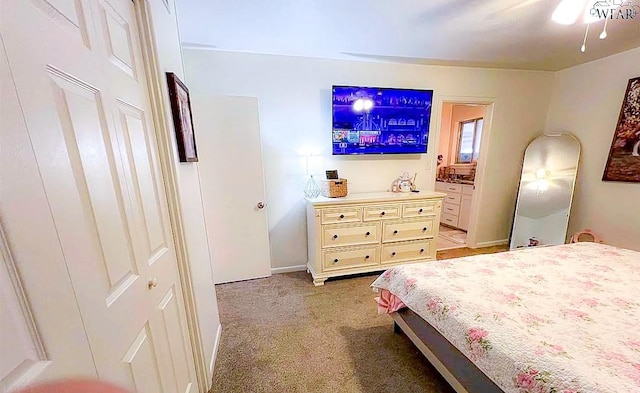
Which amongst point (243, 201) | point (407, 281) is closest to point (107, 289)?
point (407, 281)

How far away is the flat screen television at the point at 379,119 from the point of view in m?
2.59

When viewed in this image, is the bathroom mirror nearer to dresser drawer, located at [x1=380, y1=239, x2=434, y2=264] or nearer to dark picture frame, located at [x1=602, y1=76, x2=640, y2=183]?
dark picture frame, located at [x1=602, y1=76, x2=640, y2=183]

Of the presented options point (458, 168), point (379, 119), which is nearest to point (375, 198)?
point (379, 119)

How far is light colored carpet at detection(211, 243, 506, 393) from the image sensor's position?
1.45 metres

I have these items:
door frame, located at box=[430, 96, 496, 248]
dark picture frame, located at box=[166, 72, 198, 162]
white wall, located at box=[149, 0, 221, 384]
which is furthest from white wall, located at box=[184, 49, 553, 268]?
dark picture frame, located at box=[166, 72, 198, 162]

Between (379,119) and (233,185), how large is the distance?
178cm

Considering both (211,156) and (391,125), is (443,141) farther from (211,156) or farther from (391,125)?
(211,156)

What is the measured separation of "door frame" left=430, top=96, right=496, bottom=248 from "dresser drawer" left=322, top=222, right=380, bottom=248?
49.7 inches

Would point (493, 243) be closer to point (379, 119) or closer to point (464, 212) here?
point (464, 212)

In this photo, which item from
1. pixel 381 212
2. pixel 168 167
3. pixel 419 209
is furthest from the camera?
pixel 419 209

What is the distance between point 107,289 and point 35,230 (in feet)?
1.03

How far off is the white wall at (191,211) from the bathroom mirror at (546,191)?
3.76 metres

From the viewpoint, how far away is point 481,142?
10.5ft

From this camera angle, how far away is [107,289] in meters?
0.68
